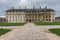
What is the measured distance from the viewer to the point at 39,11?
141875 mm

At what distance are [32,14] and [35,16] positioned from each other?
2978 mm

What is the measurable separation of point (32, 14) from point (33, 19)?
3.83 meters

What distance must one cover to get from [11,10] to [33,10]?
1668 cm

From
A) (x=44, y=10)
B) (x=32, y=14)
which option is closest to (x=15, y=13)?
(x=32, y=14)

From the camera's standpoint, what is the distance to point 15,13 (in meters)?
143

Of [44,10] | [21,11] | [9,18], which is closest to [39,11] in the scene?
[44,10]

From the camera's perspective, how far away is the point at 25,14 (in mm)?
142500

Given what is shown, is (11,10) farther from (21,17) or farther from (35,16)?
(35,16)

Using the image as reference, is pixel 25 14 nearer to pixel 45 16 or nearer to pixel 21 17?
pixel 21 17

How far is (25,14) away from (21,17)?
3.83 metres

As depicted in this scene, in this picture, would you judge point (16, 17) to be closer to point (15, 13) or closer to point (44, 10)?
point (15, 13)

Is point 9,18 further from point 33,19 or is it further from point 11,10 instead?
point 33,19

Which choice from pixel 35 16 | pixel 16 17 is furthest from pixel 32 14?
pixel 16 17

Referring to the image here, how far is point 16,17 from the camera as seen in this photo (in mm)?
143250
